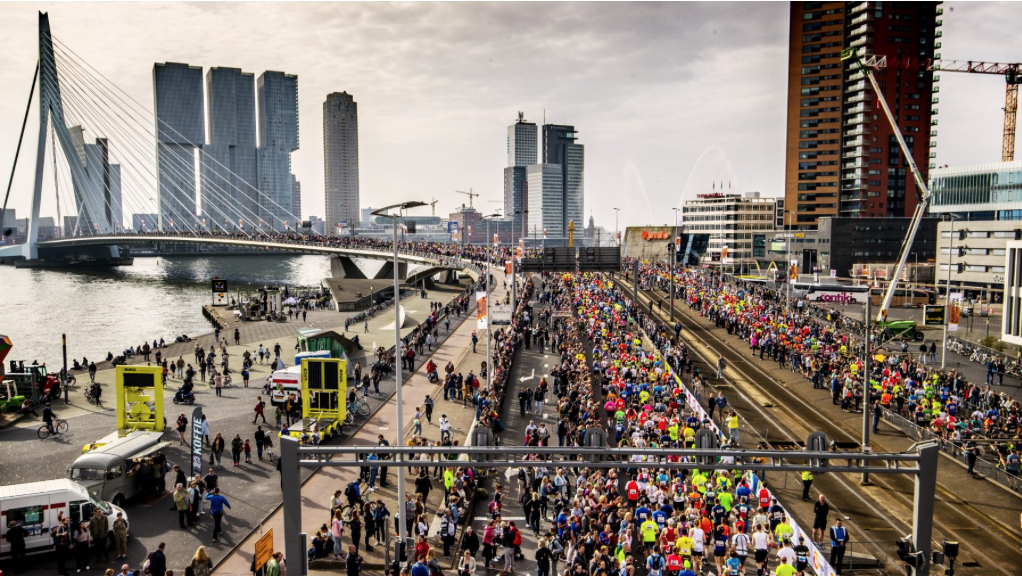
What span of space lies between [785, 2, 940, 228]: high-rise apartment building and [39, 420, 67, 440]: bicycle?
Result: 397 ft

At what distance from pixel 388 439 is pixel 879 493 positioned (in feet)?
57.3

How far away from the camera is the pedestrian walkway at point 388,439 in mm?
17766

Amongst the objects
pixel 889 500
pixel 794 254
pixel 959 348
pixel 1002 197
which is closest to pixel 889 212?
pixel 794 254

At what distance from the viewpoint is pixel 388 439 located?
27.2 meters

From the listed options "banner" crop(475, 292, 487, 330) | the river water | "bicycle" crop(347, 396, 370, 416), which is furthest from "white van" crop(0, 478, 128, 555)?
the river water

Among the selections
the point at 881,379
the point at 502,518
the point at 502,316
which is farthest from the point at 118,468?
the point at 881,379

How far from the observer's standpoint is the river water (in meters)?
63.2

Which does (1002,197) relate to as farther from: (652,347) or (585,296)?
(652,347)

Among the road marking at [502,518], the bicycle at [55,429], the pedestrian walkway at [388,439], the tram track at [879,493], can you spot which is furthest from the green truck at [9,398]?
the tram track at [879,493]

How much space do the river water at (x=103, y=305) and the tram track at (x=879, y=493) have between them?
5016 cm

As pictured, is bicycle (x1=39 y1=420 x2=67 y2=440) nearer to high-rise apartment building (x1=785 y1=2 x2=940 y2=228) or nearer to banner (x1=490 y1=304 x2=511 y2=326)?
banner (x1=490 y1=304 x2=511 y2=326)

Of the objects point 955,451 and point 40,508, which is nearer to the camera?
point 40,508

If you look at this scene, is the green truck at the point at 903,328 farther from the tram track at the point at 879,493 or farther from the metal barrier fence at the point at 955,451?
the metal barrier fence at the point at 955,451

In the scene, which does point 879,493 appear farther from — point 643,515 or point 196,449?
point 196,449
